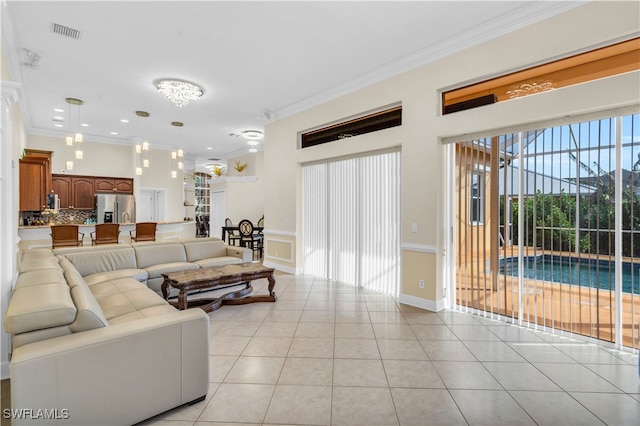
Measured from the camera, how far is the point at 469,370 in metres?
2.69

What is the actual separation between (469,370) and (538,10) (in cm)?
354

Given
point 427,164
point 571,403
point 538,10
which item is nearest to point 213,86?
point 427,164

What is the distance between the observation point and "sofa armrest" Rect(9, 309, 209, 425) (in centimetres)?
166

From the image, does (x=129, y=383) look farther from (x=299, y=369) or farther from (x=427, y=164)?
(x=427, y=164)

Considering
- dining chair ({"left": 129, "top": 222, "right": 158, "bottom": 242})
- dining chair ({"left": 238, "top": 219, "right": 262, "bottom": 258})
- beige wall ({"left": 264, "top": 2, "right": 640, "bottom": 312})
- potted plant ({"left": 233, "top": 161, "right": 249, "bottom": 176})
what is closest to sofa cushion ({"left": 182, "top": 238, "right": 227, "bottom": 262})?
beige wall ({"left": 264, "top": 2, "right": 640, "bottom": 312})

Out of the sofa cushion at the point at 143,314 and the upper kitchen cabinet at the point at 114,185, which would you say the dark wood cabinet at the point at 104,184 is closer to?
the upper kitchen cabinet at the point at 114,185

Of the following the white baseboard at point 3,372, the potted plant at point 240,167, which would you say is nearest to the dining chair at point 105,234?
the white baseboard at point 3,372

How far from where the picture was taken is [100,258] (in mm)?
4570

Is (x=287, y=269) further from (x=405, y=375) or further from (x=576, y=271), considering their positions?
(x=576, y=271)

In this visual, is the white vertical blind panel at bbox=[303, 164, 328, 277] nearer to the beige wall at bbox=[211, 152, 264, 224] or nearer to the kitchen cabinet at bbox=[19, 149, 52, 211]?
the beige wall at bbox=[211, 152, 264, 224]

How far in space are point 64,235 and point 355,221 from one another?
5.36m

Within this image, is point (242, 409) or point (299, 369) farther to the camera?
point (299, 369)

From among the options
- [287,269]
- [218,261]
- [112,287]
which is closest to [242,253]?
[218,261]

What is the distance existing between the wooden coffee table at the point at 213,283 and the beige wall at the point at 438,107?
72.6 inches
